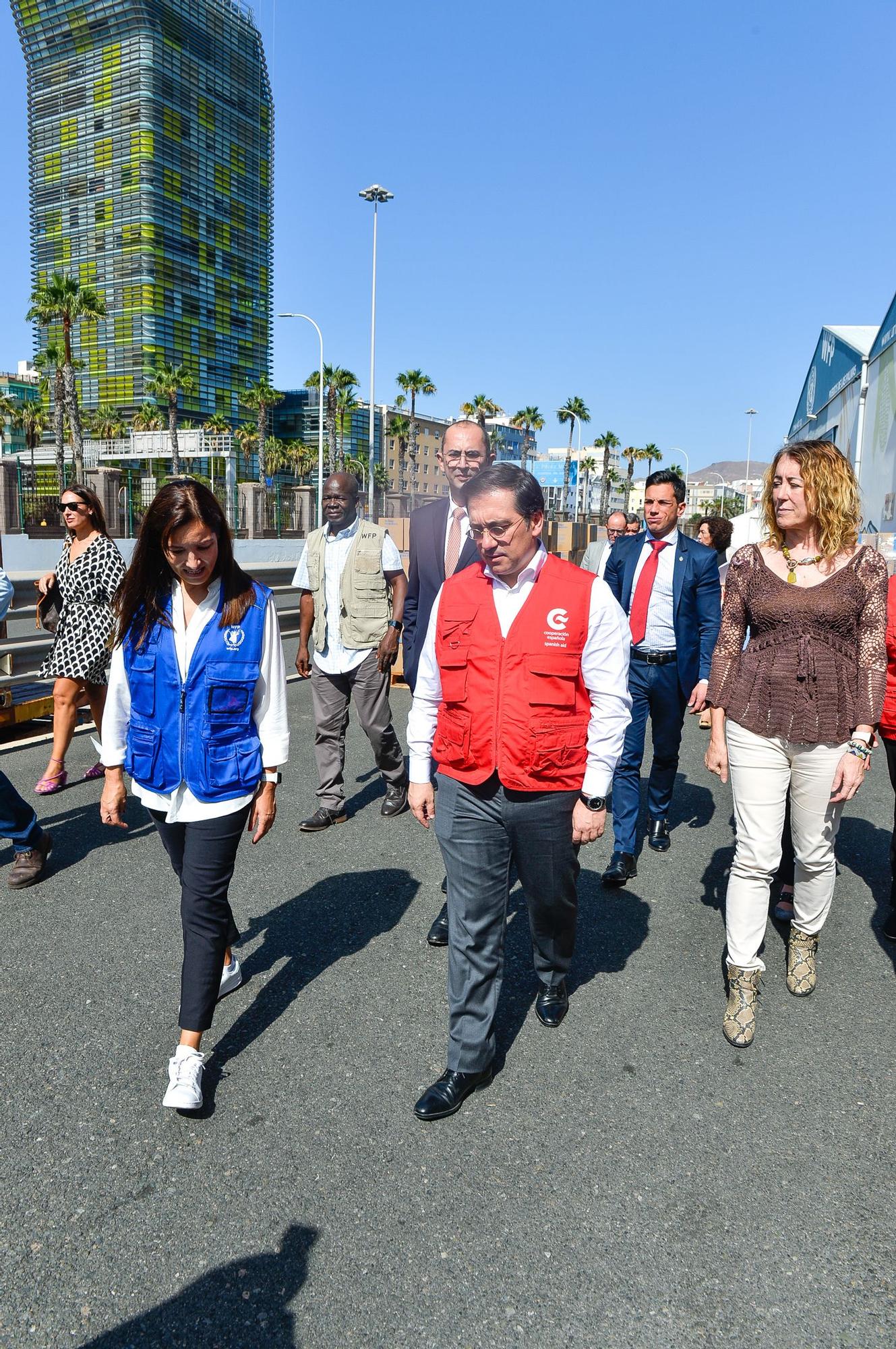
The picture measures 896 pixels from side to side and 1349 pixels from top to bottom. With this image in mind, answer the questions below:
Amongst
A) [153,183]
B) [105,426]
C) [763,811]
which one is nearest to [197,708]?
[763,811]

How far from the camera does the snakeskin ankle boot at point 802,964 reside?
361 cm

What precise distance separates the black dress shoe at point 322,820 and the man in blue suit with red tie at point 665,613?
1.80 metres

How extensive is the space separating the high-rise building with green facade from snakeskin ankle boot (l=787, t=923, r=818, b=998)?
102 metres

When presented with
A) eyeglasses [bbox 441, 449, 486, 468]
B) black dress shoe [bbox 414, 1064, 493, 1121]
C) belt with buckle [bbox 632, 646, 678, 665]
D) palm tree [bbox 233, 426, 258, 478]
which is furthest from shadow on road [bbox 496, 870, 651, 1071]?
palm tree [bbox 233, 426, 258, 478]

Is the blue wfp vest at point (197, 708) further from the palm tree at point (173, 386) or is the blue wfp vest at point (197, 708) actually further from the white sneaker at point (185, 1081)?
the palm tree at point (173, 386)

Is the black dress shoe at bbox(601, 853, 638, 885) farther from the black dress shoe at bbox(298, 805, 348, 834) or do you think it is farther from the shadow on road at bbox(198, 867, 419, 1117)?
the black dress shoe at bbox(298, 805, 348, 834)

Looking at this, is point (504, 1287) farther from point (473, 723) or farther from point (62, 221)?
point (62, 221)

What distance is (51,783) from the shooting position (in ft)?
19.9

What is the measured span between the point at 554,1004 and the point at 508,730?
1.23 meters

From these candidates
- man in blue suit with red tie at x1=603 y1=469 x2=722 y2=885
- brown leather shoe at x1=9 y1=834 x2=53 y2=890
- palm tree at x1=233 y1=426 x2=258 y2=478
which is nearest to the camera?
brown leather shoe at x1=9 y1=834 x2=53 y2=890

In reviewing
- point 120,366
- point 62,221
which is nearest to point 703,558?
point 120,366

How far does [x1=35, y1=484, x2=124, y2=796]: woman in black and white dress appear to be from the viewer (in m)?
5.90

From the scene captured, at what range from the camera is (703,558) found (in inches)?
197

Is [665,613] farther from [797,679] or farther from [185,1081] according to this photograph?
[185,1081]
